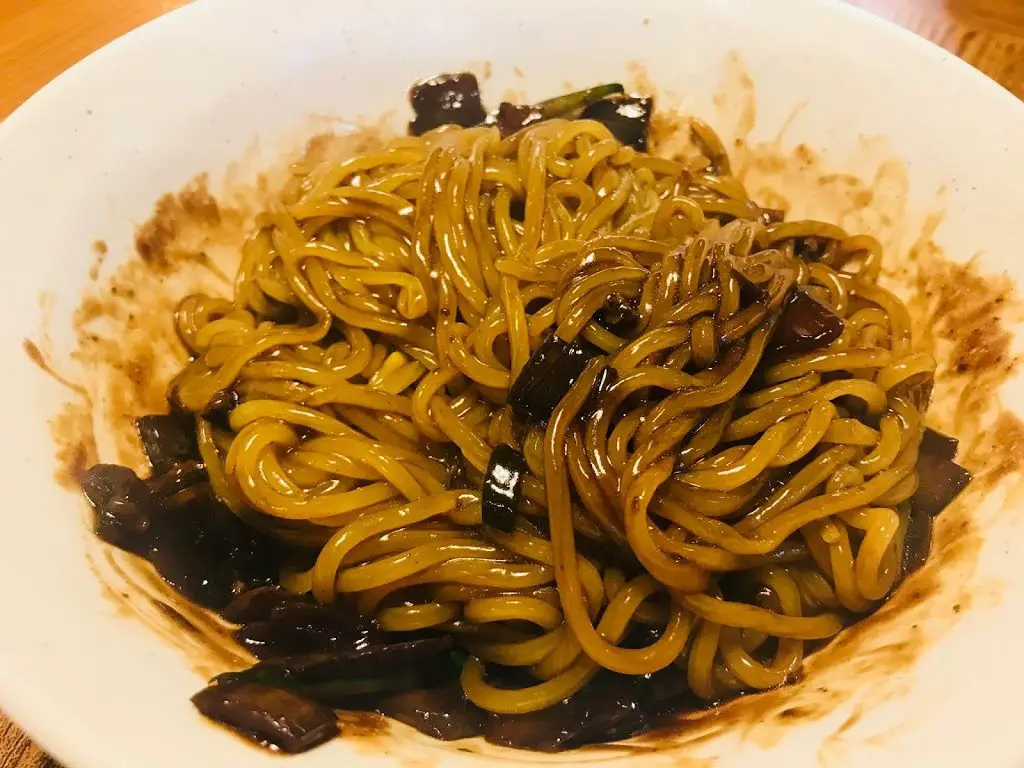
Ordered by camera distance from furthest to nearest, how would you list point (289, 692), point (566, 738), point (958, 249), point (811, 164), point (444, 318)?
point (811, 164) < point (958, 249) < point (444, 318) < point (566, 738) < point (289, 692)

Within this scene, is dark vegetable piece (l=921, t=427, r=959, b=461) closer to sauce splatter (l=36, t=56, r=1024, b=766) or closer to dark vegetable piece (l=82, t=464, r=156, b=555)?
sauce splatter (l=36, t=56, r=1024, b=766)

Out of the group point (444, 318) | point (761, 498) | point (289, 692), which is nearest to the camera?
point (289, 692)

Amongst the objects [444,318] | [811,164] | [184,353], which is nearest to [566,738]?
[444,318]

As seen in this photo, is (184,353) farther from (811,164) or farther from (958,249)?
(958,249)

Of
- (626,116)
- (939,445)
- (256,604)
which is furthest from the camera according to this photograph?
(626,116)

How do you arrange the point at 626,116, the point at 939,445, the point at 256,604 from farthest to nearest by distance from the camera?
1. the point at 626,116
2. the point at 939,445
3. the point at 256,604

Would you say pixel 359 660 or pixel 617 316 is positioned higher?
pixel 617 316

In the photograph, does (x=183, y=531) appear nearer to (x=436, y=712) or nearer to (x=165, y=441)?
(x=165, y=441)

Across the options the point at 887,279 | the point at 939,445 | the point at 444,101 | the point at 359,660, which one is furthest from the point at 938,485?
the point at 444,101
